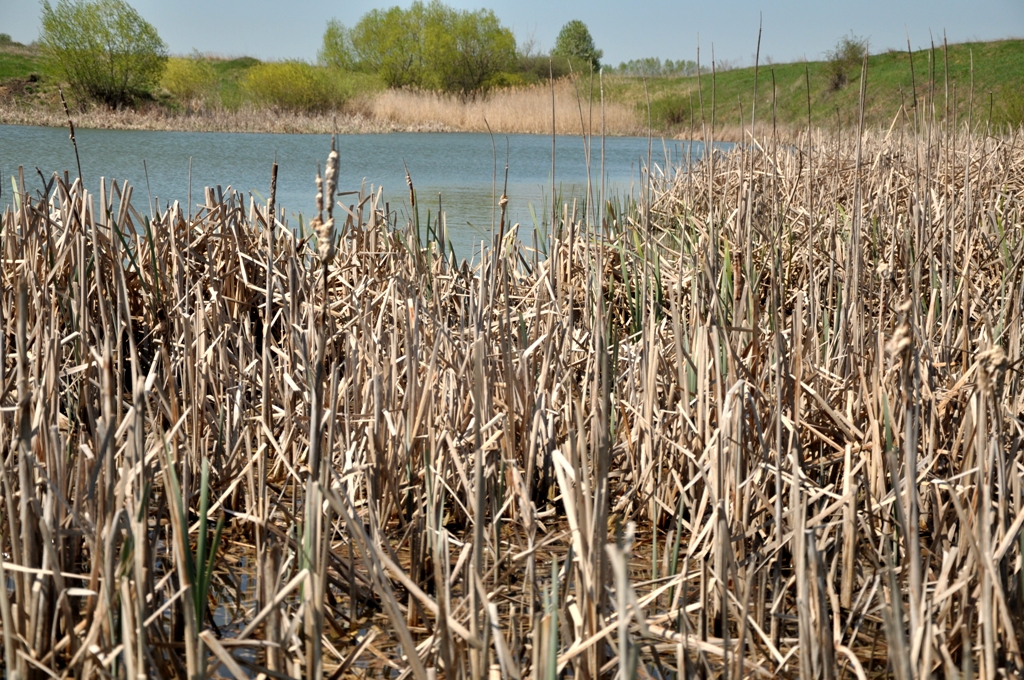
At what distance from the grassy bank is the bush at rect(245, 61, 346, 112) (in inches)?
1.5

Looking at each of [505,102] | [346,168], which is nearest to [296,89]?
[505,102]

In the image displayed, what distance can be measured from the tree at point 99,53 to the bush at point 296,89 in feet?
9.79

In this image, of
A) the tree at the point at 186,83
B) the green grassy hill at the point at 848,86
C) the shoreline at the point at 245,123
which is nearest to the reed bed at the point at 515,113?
the shoreline at the point at 245,123

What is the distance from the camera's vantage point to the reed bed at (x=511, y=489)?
3.55 feet

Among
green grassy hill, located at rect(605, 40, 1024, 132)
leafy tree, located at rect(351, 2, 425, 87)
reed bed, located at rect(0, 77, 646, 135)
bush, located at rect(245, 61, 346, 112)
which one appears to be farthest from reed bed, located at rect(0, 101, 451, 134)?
leafy tree, located at rect(351, 2, 425, 87)

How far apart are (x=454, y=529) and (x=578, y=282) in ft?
5.07

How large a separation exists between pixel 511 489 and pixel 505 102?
19137mm

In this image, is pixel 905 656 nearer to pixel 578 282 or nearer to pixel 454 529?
pixel 454 529

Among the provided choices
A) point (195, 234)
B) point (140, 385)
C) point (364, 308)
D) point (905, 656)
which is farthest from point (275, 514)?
point (195, 234)

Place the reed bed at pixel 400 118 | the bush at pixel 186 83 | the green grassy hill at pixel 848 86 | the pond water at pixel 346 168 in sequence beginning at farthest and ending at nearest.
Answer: the bush at pixel 186 83, the green grassy hill at pixel 848 86, the reed bed at pixel 400 118, the pond water at pixel 346 168

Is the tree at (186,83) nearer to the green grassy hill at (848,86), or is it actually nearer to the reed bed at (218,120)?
the reed bed at (218,120)

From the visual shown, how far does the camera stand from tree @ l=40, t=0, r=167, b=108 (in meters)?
24.0

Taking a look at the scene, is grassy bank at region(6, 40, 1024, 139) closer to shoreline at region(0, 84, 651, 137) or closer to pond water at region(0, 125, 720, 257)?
shoreline at region(0, 84, 651, 137)

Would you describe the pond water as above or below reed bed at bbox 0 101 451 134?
below
